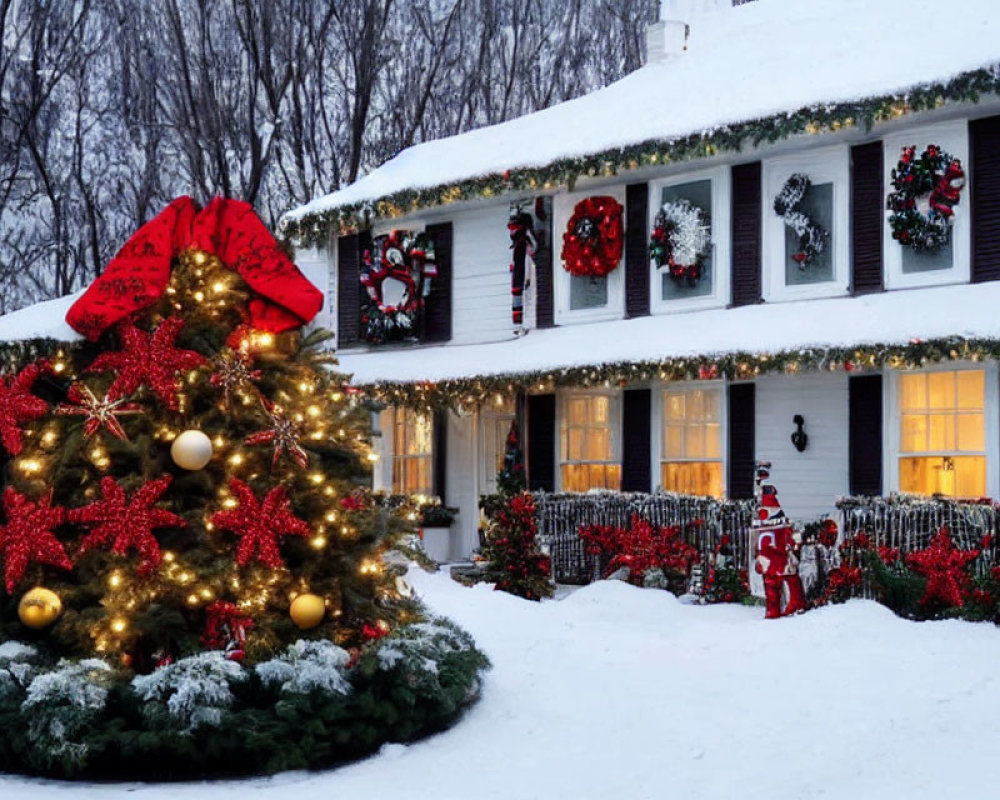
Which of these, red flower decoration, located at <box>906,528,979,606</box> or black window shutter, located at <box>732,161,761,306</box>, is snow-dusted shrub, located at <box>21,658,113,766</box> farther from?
black window shutter, located at <box>732,161,761,306</box>

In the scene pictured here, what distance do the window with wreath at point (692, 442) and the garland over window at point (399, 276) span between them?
4.22 meters

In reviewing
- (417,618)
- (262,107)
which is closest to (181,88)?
(262,107)

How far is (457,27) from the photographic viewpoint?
30328 millimetres

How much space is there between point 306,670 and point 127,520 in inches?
49.7

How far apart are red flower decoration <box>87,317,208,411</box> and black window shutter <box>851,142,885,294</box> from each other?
8908 millimetres

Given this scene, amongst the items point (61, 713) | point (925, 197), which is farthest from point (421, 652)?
point (925, 197)

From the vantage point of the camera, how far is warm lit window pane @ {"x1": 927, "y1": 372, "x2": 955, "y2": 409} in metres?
13.9

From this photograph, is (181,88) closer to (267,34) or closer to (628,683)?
(267,34)

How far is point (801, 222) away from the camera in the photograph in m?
14.7

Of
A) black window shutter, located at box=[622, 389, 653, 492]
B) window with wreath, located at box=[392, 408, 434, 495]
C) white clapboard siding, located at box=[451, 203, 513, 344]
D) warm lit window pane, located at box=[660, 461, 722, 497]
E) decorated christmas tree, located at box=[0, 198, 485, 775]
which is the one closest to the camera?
decorated christmas tree, located at box=[0, 198, 485, 775]

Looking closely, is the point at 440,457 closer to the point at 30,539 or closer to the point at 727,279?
the point at 727,279

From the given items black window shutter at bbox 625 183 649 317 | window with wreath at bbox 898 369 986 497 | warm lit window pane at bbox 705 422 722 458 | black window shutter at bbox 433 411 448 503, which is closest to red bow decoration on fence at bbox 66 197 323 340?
window with wreath at bbox 898 369 986 497

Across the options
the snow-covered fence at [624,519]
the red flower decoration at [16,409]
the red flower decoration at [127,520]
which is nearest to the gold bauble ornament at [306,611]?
the red flower decoration at [127,520]

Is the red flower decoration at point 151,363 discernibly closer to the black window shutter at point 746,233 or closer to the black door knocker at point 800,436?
the black door knocker at point 800,436
